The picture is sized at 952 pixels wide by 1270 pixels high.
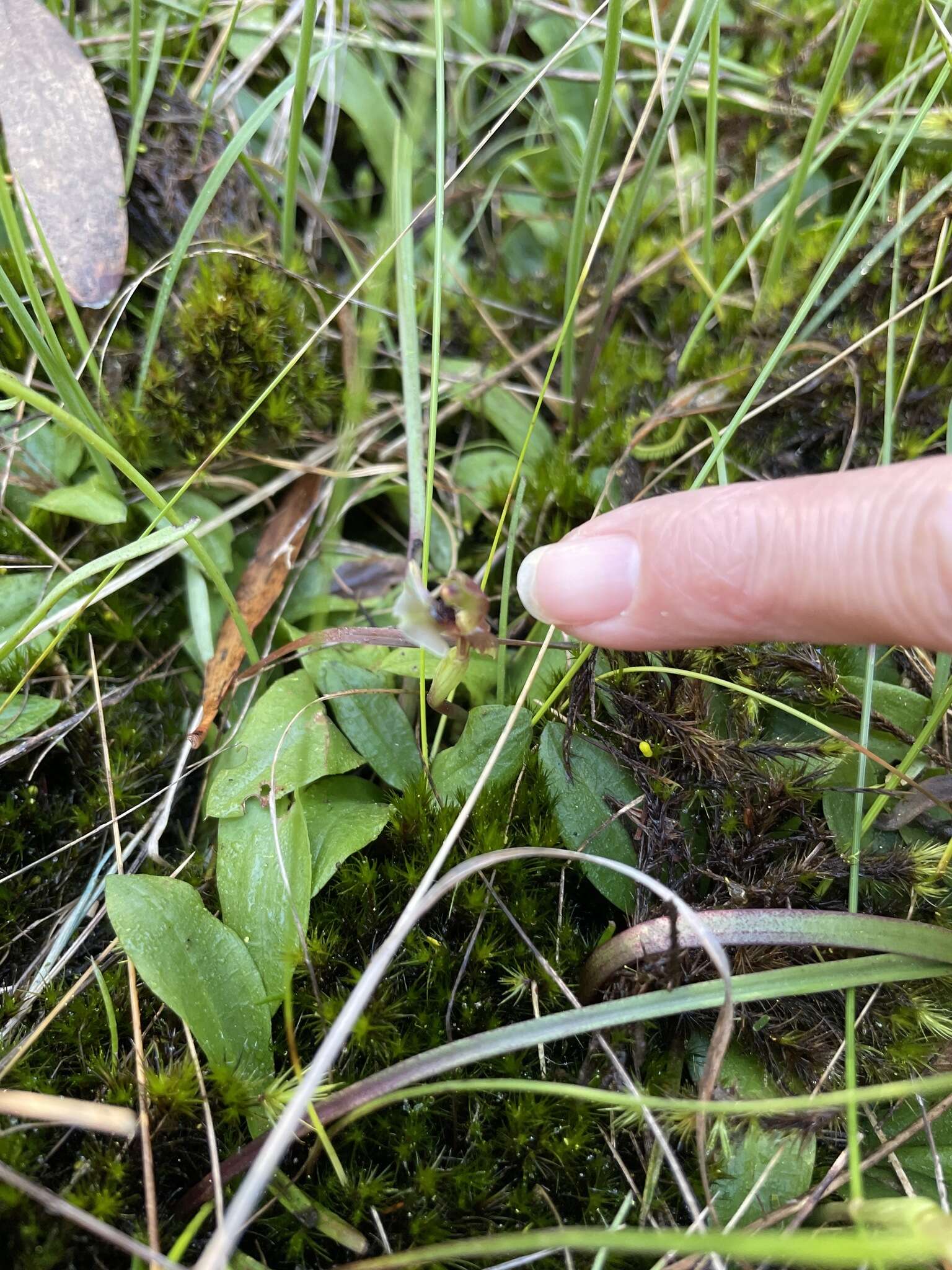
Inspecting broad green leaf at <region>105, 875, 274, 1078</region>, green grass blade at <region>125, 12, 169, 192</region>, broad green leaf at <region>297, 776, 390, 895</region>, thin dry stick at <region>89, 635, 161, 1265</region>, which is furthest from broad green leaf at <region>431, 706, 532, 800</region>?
green grass blade at <region>125, 12, 169, 192</region>

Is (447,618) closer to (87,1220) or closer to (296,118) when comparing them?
(87,1220)

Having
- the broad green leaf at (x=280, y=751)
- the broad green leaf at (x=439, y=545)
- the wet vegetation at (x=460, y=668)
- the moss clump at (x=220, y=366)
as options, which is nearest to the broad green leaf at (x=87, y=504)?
the wet vegetation at (x=460, y=668)

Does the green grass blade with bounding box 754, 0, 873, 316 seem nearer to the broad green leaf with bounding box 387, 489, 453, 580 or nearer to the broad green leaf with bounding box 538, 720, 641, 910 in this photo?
the broad green leaf with bounding box 387, 489, 453, 580

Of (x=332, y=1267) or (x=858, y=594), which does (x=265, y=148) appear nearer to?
(x=858, y=594)

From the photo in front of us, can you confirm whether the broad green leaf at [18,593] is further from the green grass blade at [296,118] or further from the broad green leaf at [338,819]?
the green grass blade at [296,118]

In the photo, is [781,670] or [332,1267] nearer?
[332,1267]

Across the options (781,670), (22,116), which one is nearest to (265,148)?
(22,116)
